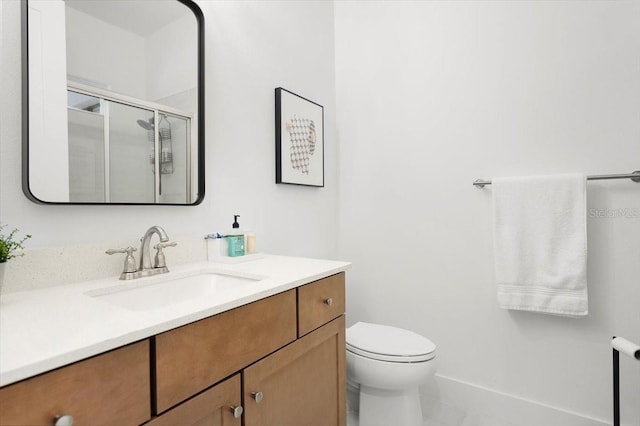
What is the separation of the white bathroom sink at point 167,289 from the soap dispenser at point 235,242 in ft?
0.53

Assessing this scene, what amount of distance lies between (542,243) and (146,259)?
1.62 meters

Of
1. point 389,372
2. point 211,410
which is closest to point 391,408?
point 389,372

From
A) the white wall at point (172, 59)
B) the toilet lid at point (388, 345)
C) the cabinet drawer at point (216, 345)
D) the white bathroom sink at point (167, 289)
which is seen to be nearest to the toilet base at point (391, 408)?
the toilet lid at point (388, 345)

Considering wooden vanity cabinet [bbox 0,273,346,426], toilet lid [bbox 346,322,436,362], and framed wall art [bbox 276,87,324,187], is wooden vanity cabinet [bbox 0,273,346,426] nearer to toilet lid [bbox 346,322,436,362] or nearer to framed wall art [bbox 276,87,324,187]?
toilet lid [bbox 346,322,436,362]

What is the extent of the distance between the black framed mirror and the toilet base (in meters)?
1.17

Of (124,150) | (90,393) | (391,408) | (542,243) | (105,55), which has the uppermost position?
(105,55)

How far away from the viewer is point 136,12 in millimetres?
1127

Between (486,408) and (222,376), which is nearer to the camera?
(222,376)

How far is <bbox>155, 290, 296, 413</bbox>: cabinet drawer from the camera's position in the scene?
64cm

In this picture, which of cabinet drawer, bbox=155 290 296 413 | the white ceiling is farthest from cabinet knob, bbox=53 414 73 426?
the white ceiling

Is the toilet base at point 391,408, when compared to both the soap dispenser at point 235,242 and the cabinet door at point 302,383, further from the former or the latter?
the soap dispenser at point 235,242

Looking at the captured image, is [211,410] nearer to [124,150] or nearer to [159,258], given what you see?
[159,258]

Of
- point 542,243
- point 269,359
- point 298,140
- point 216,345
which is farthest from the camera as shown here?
point 298,140

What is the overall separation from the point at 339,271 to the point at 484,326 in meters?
0.98
